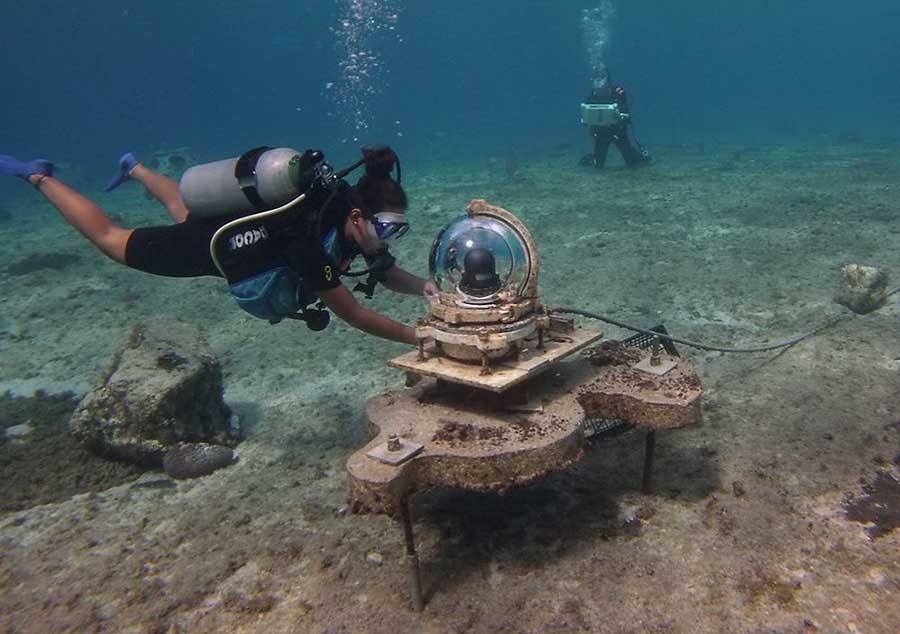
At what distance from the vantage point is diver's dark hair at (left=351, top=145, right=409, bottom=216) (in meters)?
3.47

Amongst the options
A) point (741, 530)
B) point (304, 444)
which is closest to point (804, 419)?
point (741, 530)

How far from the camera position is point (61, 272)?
9906 mm

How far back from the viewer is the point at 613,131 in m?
14.4

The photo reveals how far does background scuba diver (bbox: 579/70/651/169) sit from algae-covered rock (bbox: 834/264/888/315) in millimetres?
8969

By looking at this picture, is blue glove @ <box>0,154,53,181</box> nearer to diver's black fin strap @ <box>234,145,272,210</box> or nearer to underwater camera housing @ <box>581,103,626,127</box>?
diver's black fin strap @ <box>234,145,272,210</box>

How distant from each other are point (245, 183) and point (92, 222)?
182 cm

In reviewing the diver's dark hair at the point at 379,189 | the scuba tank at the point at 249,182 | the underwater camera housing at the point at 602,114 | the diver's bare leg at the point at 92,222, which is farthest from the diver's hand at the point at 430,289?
the underwater camera housing at the point at 602,114

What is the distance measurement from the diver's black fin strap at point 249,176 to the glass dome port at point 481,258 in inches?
43.7

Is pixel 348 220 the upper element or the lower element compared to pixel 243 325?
upper

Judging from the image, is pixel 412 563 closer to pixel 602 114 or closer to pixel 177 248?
pixel 177 248

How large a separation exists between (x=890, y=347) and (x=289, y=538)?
5.07m

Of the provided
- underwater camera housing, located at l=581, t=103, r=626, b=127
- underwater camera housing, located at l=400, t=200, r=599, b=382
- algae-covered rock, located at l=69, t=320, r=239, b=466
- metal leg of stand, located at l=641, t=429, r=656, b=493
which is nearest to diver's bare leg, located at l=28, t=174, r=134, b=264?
algae-covered rock, located at l=69, t=320, r=239, b=466

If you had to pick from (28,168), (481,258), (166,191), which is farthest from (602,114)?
(28,168)

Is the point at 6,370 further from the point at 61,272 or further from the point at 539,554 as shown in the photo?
the point at 539,554
